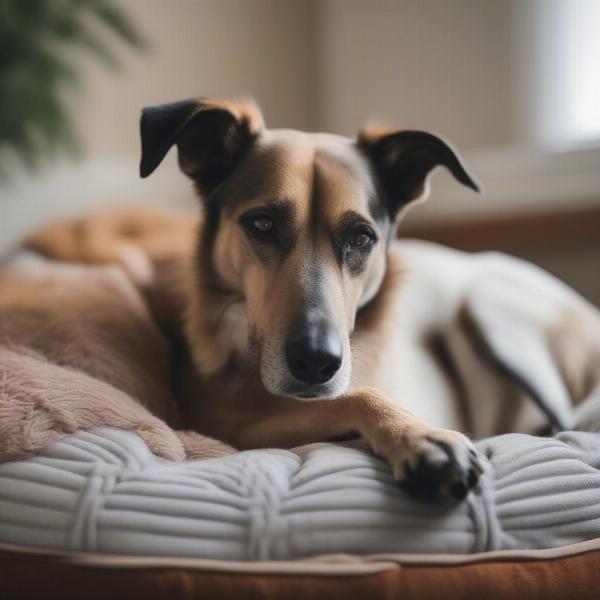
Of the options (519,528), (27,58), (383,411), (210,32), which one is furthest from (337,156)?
(210,32)

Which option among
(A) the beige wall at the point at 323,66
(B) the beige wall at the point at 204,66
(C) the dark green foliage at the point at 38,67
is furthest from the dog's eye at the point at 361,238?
Answer: (B) the beige wall at the point at 204,66

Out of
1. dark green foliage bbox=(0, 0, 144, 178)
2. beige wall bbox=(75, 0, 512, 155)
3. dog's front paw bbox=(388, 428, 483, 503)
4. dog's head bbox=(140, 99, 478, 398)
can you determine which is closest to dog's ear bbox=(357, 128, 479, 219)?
dog's head bbox=(140, 99, 478, 398)

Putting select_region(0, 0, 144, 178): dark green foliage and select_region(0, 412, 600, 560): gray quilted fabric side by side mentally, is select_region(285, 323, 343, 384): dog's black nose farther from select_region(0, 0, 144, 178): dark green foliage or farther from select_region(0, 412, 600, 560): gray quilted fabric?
select_region(0, 0, 144, 178): dark green foliage

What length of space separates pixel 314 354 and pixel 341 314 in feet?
0.53

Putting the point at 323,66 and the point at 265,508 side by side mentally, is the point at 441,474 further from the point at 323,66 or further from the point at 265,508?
the point at 323,66

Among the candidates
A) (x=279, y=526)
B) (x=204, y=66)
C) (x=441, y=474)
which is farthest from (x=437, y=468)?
(x=204, y=66)

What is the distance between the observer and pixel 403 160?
1594mm

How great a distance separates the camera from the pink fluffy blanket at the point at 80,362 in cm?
112

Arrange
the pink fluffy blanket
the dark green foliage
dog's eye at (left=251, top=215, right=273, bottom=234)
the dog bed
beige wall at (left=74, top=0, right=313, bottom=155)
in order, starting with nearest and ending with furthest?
the dog bed, the pink fluffy blanket, dog's eye at (left=251, top=215, right=273, bottom=234), the dark green foliage, beige wall at (left=74, top=0, right=313, bottom=155)

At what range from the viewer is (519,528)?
38.4 inches

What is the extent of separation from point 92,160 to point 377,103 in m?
1.39

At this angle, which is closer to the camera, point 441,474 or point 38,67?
point 441,474

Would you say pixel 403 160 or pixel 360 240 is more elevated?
pixel 403 160

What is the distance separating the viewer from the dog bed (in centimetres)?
88
